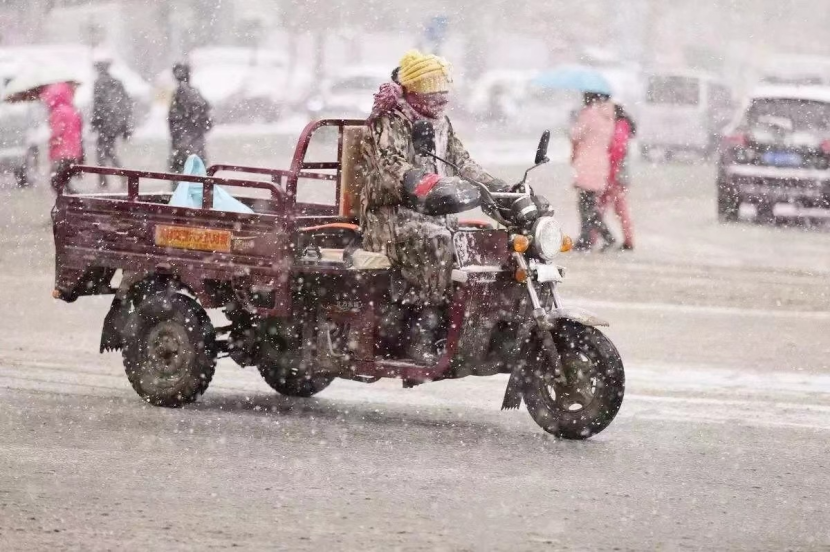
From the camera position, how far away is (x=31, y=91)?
22000 millimetres

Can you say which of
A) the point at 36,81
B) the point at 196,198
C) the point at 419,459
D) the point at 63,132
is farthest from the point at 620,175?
the point at 419,459

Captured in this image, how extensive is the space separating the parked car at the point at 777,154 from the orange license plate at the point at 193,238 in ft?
45.9

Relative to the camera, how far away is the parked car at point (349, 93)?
43531 mm

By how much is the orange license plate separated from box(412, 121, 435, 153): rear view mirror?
42.0 inches

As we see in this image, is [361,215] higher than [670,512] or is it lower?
higher

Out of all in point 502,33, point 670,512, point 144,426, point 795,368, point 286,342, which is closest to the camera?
point 670,512

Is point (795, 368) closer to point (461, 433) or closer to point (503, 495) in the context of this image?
point (461, 433)

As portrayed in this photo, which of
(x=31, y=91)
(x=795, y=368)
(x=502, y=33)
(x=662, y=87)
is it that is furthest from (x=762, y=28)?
(x=795, y=368)

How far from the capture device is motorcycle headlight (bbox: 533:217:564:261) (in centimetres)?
840

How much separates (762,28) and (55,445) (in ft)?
191

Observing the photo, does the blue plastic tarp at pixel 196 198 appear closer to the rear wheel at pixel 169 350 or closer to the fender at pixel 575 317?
the rear wheel at pixel 169 350

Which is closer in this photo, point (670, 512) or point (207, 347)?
point (670, 512)

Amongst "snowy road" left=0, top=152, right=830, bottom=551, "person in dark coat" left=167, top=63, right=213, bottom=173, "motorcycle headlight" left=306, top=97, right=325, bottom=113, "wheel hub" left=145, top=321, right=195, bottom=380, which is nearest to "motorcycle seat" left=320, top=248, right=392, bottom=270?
"snowy road" left=0, top=152, right=830, bottom=551

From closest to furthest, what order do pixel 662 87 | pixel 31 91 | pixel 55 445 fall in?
1. pixel 55 445
2. pixel 31 91
3. pixel 662 87
